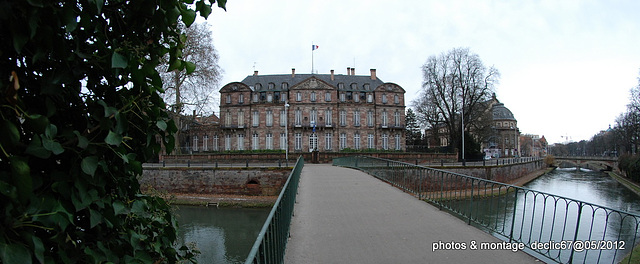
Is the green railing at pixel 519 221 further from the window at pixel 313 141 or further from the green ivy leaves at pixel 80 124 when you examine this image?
the window at pixel 313 141

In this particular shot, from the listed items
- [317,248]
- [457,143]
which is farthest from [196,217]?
[457,143]

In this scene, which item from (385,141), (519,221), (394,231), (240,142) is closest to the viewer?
(394,231)

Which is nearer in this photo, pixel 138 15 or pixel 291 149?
pixel 138 15

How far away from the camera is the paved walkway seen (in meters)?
5.43

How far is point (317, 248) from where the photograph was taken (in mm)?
5875

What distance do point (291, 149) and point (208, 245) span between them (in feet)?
109

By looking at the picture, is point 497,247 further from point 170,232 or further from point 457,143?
point 457,143

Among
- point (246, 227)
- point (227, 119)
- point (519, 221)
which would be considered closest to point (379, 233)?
point (519, 221)

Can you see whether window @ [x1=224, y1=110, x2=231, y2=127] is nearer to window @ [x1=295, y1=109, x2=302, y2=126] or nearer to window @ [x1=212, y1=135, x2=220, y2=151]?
window @ [x1=212, y1=135, x2=220, y2=151]

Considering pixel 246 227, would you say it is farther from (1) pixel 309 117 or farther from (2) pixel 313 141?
(1) pixel 309 117

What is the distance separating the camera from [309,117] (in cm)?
4891

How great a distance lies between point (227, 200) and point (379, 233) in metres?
20.2

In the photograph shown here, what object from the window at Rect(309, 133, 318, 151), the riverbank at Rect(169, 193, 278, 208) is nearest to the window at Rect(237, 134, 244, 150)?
the window at Rect(309, 133, 318, 151)

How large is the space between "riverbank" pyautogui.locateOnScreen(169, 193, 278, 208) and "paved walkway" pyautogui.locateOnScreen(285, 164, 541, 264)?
14.4m
